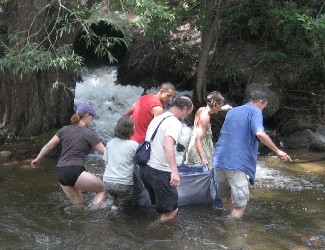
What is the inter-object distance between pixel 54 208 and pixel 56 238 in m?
1.18

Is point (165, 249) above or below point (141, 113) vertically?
below

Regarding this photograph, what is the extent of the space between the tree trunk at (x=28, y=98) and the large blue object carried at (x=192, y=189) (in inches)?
196

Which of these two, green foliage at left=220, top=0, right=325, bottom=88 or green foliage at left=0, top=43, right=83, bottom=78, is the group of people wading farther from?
green foliage at left=220, top=0, right=325, bottom=88

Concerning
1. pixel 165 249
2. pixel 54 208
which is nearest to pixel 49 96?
pixel 54 208

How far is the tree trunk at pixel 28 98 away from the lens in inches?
423

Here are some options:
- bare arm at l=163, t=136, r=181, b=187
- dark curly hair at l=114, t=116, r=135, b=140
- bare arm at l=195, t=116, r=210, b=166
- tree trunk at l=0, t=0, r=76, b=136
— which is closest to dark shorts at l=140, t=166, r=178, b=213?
bare arm at l=163, t=136, r=181, b=187

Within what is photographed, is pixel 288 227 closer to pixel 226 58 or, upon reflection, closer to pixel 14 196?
pixel 14 196

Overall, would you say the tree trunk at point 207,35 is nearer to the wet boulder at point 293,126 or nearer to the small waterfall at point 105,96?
the small waterfall at point 105,96

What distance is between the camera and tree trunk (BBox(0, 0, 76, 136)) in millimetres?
10742

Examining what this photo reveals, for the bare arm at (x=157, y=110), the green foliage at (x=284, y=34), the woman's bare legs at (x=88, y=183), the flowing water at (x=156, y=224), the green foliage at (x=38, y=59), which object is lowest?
the flowing water at (x=156, y=224)

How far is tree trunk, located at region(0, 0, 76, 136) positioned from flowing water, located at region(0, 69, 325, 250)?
2.62 m

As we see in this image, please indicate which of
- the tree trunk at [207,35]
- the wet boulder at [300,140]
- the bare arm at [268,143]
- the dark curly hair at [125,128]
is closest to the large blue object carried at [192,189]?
the dark curly hair at [125,128]

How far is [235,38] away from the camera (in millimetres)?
15516

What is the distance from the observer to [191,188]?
21.2ft
